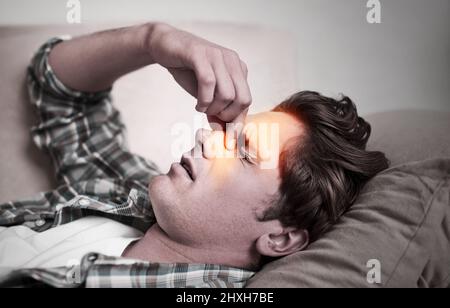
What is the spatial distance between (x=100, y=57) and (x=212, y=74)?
41 cm

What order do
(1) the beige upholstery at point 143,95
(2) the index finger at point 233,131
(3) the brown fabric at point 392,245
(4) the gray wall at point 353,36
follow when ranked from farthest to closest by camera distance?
(1) the beige upholstery at point 143,95, (4) the gray wall at point 353,36, (2) the index finger at point 233,131, (3) the brown fabric at point 392,245

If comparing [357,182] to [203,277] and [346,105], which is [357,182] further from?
[203,277]

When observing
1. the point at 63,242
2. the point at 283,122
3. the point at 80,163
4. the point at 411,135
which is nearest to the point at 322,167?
the point at 283,122

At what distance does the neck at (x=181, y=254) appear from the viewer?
0.87m

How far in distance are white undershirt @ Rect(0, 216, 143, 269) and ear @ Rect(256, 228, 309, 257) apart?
29 cm

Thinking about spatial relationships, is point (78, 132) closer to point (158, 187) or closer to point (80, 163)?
point (80, 163)

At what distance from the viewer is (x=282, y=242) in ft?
2.85

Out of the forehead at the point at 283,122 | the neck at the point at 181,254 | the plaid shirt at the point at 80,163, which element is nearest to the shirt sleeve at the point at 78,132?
the plaid shirt at the point at 80,163

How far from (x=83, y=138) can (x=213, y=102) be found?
1.87ft

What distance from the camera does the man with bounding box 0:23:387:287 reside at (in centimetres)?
78

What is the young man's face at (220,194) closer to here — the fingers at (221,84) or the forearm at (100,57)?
the fingers at (221,84)

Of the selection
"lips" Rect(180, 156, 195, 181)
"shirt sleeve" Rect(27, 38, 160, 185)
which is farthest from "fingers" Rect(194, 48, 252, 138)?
"shirt sleeve" Rect(27, 38, 160, 185)

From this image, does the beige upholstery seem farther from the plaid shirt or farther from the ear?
the ear

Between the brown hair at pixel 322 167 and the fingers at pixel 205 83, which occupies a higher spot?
the fingers at pixel 205 83
